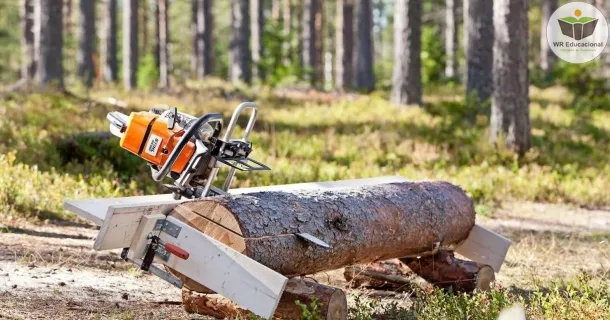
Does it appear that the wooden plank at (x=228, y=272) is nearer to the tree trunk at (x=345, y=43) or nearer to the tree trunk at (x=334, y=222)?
the tree trunk at (x=334, y=222)

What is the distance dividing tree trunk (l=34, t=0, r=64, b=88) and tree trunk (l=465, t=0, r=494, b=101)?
9414 mm

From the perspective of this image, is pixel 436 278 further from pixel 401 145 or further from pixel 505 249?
pixel 401 145

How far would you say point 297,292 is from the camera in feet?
19.1

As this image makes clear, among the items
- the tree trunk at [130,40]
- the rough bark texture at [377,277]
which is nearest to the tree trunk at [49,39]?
the tree trunk at [130,40]

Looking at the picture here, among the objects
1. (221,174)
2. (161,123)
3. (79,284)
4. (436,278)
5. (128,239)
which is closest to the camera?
(128,239)

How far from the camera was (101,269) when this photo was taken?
7492 mm

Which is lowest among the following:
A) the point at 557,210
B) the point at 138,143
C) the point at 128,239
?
the point at 557,210

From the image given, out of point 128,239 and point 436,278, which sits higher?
point 128,239

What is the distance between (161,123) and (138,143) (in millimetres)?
246

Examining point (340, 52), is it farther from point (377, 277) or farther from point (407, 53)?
point (377, 277)

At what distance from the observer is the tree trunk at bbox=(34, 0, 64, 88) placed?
62.5ft

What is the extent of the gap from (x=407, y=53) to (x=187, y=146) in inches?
527

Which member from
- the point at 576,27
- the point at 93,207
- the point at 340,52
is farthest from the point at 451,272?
the point at 340,52

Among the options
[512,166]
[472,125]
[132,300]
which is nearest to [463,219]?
[132,300]
